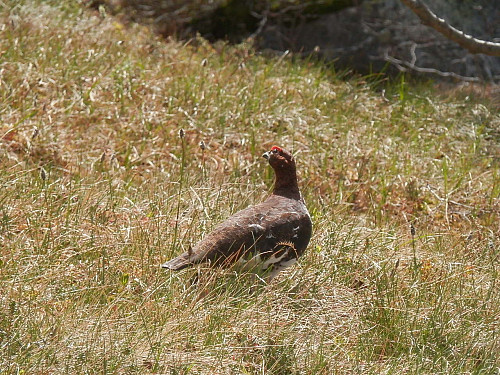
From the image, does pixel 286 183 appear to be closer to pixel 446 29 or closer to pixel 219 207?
pixel 219 207

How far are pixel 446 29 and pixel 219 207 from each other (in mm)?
2103

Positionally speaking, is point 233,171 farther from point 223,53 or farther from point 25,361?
point 25,361

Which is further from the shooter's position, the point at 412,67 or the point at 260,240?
the point at 412,67

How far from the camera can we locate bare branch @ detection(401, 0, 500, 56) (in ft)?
16.0

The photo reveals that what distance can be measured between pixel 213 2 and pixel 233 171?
5045 mm

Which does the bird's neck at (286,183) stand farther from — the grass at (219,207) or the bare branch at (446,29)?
the bare branch at (446,29)

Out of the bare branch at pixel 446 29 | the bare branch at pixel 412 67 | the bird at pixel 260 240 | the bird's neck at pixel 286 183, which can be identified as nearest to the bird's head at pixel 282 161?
the bird's neck at pixel 286 183

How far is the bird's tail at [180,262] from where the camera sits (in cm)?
402

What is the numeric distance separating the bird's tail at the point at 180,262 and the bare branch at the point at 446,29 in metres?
2.29

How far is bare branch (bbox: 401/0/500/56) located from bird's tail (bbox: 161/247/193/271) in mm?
2289

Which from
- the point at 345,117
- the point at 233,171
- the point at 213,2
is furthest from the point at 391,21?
the point at 233,171

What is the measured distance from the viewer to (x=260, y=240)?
14.1 feet

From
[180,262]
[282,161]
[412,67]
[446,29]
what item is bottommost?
[412,67]

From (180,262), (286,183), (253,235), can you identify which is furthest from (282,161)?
(180,262)
